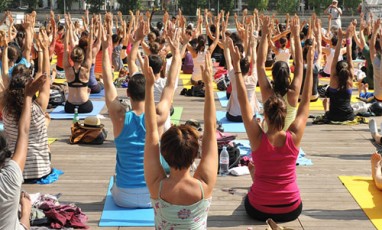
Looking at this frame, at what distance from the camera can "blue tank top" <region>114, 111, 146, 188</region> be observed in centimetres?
638

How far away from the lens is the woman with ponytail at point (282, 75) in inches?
292

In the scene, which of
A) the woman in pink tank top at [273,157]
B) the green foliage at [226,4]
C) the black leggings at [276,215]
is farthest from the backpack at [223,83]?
the green foliage at [226,4]

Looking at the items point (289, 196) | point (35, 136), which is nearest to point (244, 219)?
point (289, 196)

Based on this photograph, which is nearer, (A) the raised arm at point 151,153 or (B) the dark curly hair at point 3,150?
(B) the dark curly hair at point 3,150

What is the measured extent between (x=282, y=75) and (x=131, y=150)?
2.55 m

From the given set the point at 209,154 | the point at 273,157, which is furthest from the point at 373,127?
the point at 209,154

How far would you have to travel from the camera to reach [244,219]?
6277 millimetres

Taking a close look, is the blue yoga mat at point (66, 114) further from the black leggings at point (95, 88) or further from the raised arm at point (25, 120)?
the raised arm at point (25, 120)

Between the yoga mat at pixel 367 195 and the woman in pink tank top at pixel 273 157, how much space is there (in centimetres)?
86

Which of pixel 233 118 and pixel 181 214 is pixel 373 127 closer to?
pixel 233 118

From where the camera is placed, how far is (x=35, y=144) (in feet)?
24.5

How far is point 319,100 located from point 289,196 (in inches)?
324

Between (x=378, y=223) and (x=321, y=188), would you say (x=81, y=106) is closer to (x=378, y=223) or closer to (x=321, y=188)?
(x=321, y=188)

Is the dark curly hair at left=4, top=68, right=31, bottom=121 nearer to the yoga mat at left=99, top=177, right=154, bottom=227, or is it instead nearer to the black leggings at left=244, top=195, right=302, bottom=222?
the yoga mat at left=99, top=177, right=154, bottom=227
